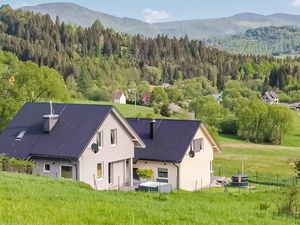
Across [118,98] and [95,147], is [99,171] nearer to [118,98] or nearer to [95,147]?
[95,147]

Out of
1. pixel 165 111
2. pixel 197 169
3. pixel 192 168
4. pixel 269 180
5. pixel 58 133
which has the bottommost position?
pixel 165 111

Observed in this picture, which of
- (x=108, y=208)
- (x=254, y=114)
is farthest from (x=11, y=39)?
(x=108, y=208)

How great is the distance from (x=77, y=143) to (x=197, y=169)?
10.0 meters

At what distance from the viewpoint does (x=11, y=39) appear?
192375 mm

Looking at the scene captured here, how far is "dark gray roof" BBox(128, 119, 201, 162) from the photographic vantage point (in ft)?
117

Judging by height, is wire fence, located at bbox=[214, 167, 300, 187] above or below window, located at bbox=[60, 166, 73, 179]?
below

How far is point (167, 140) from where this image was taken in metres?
36.5

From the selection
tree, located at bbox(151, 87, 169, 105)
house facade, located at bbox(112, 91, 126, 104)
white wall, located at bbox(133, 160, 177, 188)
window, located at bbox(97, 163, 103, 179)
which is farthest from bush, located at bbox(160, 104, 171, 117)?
window, located at bbox(97, 163, 103, 179)

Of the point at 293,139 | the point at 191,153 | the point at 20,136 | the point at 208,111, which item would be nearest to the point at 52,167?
the point at 20,136

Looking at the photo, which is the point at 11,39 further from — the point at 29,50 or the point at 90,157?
the point at 90,157

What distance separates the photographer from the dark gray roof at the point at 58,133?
31125mm

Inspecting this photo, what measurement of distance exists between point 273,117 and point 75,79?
76.4 m

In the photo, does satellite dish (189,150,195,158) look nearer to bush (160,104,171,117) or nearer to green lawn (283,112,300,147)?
green lawn (283,112,300,147)

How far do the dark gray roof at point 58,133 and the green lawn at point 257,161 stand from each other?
56.6 ft
